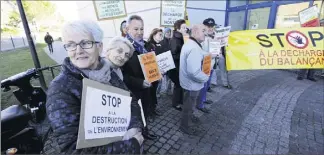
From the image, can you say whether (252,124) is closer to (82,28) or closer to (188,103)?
(188,103)

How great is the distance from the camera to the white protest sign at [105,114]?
121 centimetres

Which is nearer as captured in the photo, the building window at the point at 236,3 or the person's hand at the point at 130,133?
the person's hand at the point at 130,133

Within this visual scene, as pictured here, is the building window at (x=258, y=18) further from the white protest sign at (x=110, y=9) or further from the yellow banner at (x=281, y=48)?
the white protest sign at (x=110, y=9)

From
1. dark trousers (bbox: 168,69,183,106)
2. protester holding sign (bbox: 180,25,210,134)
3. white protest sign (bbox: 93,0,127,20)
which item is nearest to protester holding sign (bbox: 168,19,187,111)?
dark trousers (bbox: 168,69,183,106)

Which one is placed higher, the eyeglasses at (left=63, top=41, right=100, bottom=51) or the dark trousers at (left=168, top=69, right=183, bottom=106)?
the eyeglasses at (left=63, top=41, right=100, bottom=51)

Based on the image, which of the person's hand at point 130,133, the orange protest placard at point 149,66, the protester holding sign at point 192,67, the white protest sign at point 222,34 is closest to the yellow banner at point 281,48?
the white protest sign at point 222,34

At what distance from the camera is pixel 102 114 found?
4.27 feet

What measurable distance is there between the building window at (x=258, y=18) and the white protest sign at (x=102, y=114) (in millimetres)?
8909

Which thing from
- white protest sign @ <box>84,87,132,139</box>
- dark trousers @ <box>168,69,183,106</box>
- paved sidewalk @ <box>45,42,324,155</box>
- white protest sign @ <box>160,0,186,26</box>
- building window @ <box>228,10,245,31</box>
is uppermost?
white protest sign @ <box>160,0,186,26</box>

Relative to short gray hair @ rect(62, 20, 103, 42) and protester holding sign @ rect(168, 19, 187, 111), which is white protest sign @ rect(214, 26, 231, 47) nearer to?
protester holding sign @ rect(168, 19, 187, 111)

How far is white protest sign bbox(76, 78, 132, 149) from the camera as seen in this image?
118 centimetres

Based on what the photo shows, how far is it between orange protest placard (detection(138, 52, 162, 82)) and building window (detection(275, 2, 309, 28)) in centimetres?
682

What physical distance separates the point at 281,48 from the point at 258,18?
4.26 metres

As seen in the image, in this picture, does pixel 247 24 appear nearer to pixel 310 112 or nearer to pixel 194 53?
pixel 310 112
